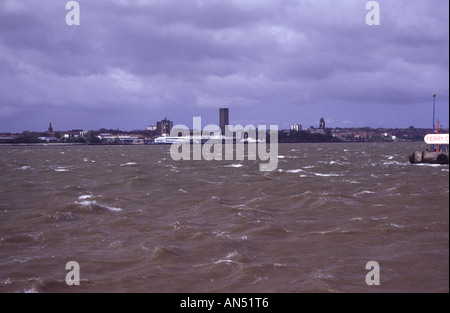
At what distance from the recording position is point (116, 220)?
20.9 m

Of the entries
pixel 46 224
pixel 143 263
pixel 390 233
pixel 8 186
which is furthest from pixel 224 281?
pixel 8 186

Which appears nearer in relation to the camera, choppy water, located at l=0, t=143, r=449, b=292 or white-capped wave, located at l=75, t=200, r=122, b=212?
choppy water, located at l=0, t=143, r=449, b=292

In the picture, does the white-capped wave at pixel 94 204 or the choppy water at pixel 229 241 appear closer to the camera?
the choppy water at pixel 229 241

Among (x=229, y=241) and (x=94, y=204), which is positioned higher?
(x=94, y=204)

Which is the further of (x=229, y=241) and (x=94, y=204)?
(x=94, y=204)

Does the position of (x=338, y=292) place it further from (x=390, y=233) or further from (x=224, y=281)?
(x=390, y=233)

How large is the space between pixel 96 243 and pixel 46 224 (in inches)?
185

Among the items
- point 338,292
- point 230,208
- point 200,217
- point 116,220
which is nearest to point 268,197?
point 230,208

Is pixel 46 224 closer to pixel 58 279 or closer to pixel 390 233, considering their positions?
pixel 58 279

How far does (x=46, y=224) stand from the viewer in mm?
20266

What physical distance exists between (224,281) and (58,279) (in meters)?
4.53
